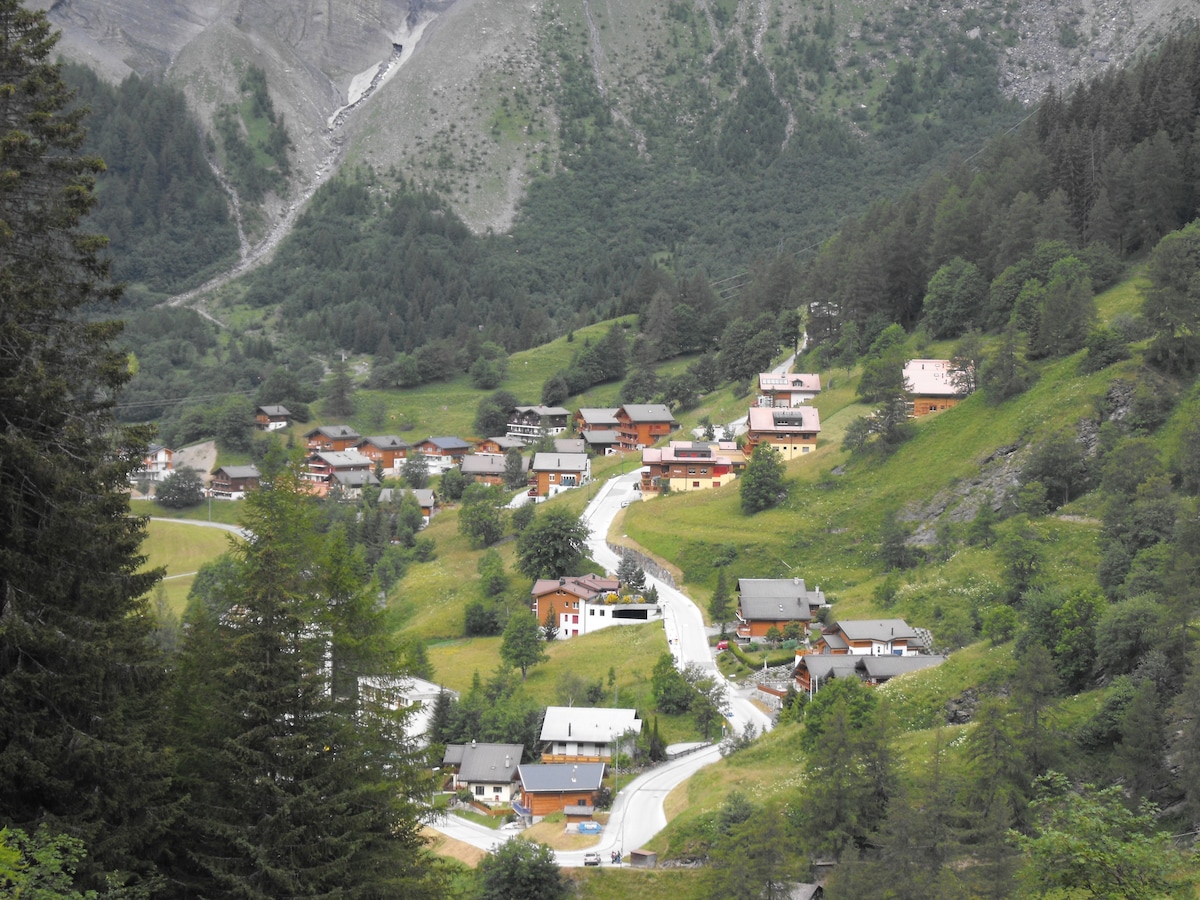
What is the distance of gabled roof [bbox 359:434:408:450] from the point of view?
119 metres

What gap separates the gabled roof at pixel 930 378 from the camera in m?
76.9

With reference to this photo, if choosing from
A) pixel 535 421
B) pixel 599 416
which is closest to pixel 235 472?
pixel 535 421

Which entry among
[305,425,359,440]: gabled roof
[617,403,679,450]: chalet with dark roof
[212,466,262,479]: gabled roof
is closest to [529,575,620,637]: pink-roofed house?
[617,403,679,450]: chalet with dark roof

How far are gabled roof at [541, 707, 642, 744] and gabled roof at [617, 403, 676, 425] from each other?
53.2 meters

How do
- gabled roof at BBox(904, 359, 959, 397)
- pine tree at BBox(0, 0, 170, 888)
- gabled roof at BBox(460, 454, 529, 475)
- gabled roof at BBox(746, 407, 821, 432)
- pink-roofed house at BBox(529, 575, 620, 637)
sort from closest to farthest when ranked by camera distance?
pine tree at BBox(0, 0, 170, 888) → pink-roofed house at BBox(529, 575, 620, 637) → gabled roof at BBox(904, 359, 959, 397) → gabled roof at BBox(746, 407, 821, 432) → gabled roof at BBox(460, 454, 529, 475)

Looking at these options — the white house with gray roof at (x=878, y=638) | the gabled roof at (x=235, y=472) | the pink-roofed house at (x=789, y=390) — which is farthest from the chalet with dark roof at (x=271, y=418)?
the white house with gray roof at (x=878, y=638)

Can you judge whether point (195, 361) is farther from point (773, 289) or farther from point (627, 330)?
point (773, 289)

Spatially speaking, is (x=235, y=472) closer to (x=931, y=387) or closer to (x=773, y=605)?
(x=931, y=387)

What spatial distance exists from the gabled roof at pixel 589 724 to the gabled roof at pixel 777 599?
1089cm

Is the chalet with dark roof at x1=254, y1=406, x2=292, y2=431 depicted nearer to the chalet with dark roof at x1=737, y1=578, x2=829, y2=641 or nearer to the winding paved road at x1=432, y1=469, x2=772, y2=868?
the winding paved road at x1=432, y1=469, x2=772, y2=868

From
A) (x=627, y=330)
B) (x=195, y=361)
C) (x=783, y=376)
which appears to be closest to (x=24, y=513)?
(x=783, y=376)

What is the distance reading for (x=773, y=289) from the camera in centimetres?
12162

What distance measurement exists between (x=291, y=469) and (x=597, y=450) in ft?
283

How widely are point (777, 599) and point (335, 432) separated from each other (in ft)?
239
